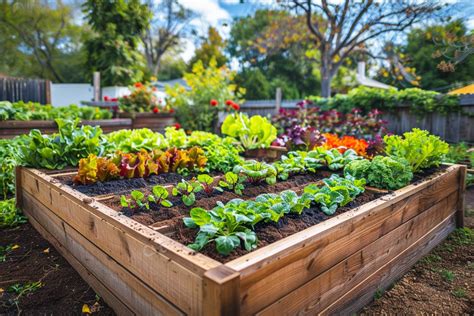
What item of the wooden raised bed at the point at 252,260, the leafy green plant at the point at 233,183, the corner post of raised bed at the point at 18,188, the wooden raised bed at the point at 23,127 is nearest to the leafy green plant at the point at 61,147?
the corner post of raised bed at the point at 18,188

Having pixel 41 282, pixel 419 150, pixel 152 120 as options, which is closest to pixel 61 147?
pixel 41 282

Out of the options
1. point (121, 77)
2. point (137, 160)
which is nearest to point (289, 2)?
point (121, 77)

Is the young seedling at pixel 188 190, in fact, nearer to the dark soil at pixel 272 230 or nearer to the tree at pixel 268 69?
the dark soil at pixel 272 230

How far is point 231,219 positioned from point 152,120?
6.09m

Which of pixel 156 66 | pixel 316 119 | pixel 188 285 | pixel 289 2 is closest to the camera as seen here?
pixel 188 285

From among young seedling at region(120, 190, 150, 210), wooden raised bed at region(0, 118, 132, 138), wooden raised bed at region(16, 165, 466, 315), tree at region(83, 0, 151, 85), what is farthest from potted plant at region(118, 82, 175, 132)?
tree at region(83, 0, 151, 85)

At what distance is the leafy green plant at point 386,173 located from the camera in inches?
92.2

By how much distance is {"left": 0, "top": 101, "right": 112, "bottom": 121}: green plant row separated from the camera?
4715mm

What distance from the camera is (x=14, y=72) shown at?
765 inches

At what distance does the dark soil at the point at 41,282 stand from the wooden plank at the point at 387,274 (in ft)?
3.86

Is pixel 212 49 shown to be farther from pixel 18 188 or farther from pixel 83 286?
pixel 83 286

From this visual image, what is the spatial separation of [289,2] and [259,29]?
13.8m

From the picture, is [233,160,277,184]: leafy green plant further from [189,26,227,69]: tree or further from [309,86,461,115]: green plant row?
[189,26,227,69]: tree

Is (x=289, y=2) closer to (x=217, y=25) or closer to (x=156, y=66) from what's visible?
(x=217, y=25)
